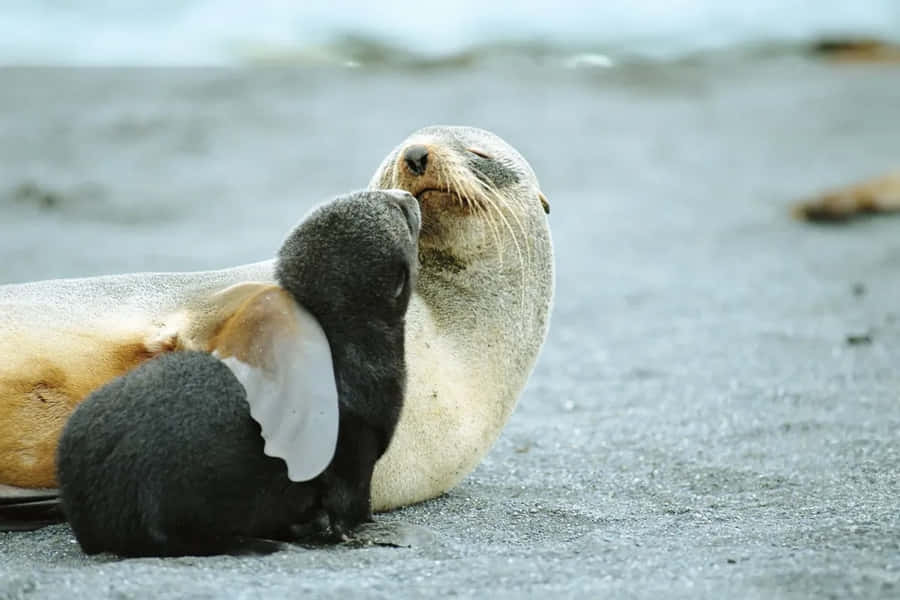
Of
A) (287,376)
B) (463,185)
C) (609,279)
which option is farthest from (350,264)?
(609,279)

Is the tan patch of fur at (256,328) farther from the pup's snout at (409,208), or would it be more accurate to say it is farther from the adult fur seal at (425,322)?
the pup's snout at (409,208)

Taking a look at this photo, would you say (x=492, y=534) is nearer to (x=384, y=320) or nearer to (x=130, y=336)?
(x=384, y=320)

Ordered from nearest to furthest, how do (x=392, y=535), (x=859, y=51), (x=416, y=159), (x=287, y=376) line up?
(x=287, y=376)
(x=392, y=535)
(x=416, y=159)
(x=859, y=51)

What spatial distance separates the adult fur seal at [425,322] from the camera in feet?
12.1

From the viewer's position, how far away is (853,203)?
11086mm

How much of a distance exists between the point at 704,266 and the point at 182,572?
24.3 ft

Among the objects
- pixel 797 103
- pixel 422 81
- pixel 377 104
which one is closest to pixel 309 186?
pixel 377 104

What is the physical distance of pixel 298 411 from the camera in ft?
10.0

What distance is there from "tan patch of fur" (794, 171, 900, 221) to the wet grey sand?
9.7 inches

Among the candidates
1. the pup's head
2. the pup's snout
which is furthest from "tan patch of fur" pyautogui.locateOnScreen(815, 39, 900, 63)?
the pup's head

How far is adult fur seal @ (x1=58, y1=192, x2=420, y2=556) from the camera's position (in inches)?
121

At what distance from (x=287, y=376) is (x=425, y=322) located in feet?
3.34

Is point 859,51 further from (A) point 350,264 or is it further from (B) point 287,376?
(B) point 287,376

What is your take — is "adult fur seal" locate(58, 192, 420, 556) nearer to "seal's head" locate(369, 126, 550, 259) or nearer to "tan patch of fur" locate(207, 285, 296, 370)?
"tan patch of fur" locate(207, 285, 296, 370)
